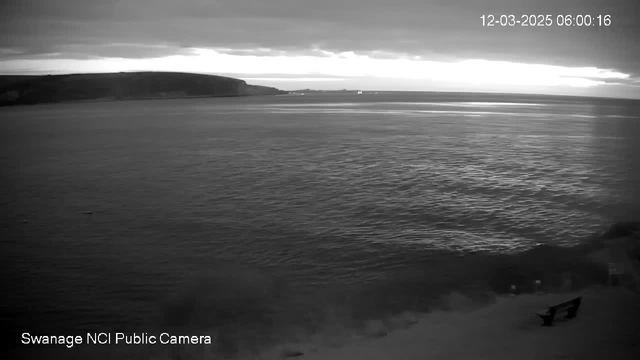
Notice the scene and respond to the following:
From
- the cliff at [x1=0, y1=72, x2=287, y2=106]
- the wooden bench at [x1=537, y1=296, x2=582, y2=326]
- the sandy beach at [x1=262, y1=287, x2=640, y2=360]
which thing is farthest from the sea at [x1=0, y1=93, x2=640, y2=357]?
the cliff at [x1=0, y1=72, x2=287, y2=106]

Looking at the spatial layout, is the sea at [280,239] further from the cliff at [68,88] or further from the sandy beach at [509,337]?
the cliff at [68,88]

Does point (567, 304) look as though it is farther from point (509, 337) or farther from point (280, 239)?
point (280, 239)

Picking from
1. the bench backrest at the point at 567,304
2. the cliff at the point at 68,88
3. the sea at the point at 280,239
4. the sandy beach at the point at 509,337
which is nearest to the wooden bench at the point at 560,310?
the bench backrest at the point at 567,304

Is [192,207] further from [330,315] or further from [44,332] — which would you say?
[330,315]

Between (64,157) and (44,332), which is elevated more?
(64,157)

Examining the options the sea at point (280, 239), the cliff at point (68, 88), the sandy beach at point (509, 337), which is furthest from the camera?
the cliff at point (68, 88)

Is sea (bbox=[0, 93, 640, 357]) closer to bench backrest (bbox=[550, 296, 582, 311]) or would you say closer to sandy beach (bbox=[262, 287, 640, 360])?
sandy beach (bbox=[262, 287, 640, 360])

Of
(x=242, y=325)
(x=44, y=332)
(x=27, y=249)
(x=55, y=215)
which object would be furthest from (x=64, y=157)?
(x=242, y=325)

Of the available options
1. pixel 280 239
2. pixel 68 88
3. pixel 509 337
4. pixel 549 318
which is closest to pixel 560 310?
pixel 549 318
